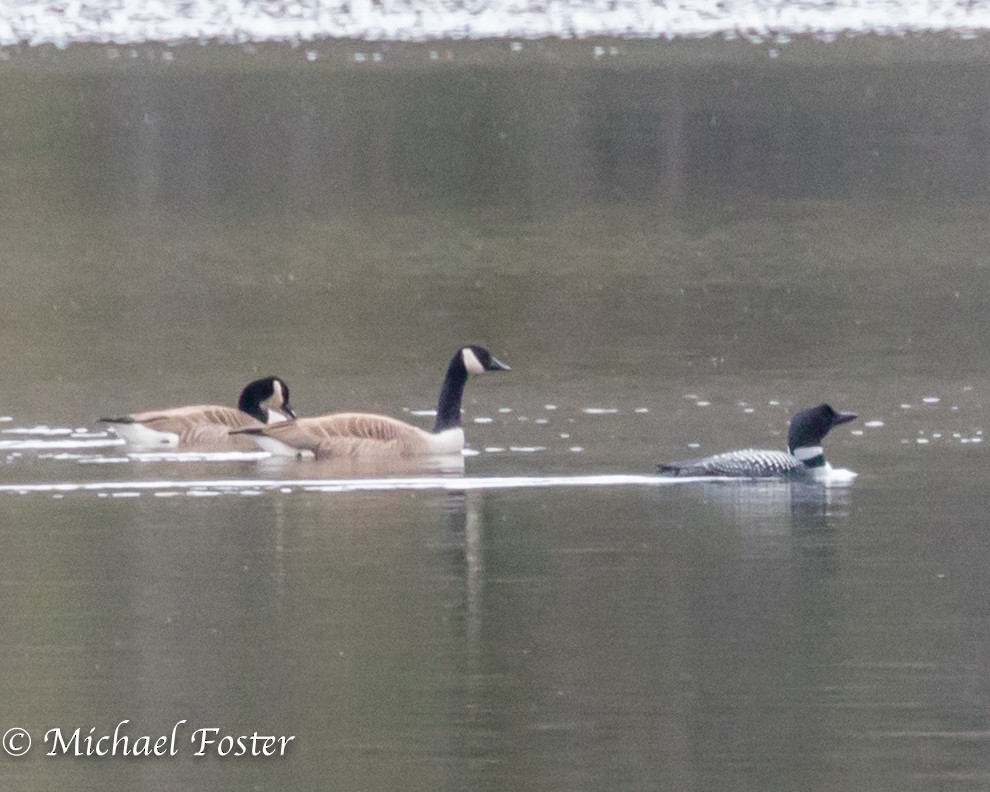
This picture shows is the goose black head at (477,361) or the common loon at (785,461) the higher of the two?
the goose black head at (477,361)

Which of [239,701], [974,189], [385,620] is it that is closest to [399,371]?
[385,620]

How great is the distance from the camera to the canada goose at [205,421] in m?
14.1

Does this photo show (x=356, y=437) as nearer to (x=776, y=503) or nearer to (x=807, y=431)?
(x=807, y=431)

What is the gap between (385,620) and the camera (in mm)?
8820

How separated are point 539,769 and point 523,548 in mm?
3438

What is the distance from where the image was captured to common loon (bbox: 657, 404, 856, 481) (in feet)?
40.5

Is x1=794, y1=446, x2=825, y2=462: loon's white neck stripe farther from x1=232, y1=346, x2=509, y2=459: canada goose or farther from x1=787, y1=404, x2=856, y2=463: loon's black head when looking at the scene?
x1=232, y1=346, x2=509, y2=459: canada goose

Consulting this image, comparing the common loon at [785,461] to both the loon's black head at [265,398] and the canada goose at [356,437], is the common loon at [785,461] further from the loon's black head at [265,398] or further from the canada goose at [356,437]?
the loon's black head at [265,398]

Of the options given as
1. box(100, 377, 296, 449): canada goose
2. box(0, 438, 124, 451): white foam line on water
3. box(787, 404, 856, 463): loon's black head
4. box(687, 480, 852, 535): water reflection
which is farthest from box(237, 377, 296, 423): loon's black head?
box(687, 480, 852, 535): water reflection

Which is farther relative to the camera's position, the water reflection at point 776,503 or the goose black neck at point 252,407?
the goose black neck at point 252,407

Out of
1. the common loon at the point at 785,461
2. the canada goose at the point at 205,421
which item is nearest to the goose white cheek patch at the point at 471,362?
the canada goose at the point at 205,421

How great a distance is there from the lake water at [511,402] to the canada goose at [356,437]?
0.35 metres

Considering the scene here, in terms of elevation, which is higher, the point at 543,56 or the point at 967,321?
the point at 543,56

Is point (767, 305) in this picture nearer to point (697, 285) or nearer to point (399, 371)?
point (697, 285)
